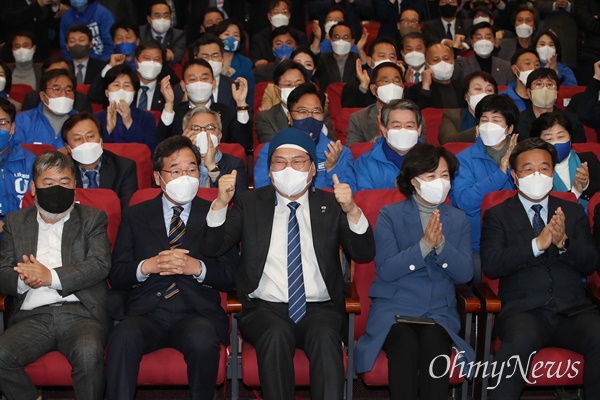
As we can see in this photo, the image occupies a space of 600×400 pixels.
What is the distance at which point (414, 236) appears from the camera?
412cm

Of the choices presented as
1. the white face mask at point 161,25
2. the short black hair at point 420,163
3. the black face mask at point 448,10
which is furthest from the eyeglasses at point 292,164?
the black face mask at point 448,10

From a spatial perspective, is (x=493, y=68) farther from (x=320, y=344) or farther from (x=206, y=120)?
(x=320, y=344)

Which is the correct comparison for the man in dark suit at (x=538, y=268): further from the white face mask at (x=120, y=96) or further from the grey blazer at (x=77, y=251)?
the white face mask at (x=120, y=96)

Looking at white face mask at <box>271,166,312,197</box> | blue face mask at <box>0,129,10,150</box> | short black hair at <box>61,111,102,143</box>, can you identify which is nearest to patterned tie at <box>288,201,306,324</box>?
white face mask at <box>271,166,312,197</box>

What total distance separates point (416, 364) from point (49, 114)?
3.37 m

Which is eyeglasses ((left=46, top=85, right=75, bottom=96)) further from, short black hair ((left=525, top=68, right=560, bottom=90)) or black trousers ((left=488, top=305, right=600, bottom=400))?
black trousers ((left=488, top=305, right=600, bottom=400))

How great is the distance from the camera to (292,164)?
4.04 metres

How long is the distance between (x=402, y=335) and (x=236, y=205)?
1048 mm

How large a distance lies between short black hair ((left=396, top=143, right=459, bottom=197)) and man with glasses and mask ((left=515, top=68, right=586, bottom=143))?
1.70 metres

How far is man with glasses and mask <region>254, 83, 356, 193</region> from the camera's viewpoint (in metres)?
4.89

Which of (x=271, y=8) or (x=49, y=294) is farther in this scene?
(x=271, y=8)

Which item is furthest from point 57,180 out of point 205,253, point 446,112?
point 446,112

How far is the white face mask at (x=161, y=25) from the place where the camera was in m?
8.09

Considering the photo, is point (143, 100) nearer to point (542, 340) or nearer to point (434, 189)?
point (434, 189)
